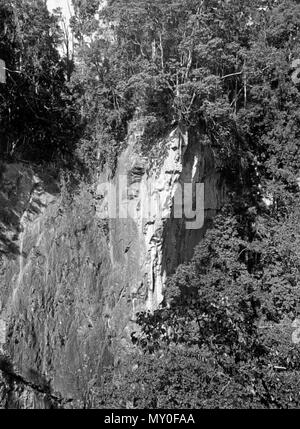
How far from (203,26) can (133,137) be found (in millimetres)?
3157

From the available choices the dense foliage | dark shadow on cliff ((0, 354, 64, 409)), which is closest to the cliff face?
dark shadow on cliff ((0, 354, 64, 409))

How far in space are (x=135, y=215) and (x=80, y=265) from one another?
1.88m

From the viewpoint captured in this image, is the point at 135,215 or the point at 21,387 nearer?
the point at 21,387

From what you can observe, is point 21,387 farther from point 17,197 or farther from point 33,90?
point 33,90

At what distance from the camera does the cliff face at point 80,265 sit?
366 inches

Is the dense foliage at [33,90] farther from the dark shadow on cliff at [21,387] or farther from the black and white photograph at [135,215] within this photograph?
the dark shadow on cliff at [21,387]

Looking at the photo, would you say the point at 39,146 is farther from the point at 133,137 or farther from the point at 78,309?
the point at 78,309

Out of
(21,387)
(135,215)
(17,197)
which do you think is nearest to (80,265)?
(135,215)

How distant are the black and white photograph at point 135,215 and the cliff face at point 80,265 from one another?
3 cm

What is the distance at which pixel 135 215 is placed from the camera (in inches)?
399

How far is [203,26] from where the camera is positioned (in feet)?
31.7

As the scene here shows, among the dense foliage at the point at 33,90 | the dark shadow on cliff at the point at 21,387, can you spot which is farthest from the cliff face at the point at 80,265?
the dense foliage at the point at 33,90

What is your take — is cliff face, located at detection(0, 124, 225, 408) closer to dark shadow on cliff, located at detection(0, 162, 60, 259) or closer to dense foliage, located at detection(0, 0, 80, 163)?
dark shadow on cliff, located at detection(0, 162, 60, 259)
